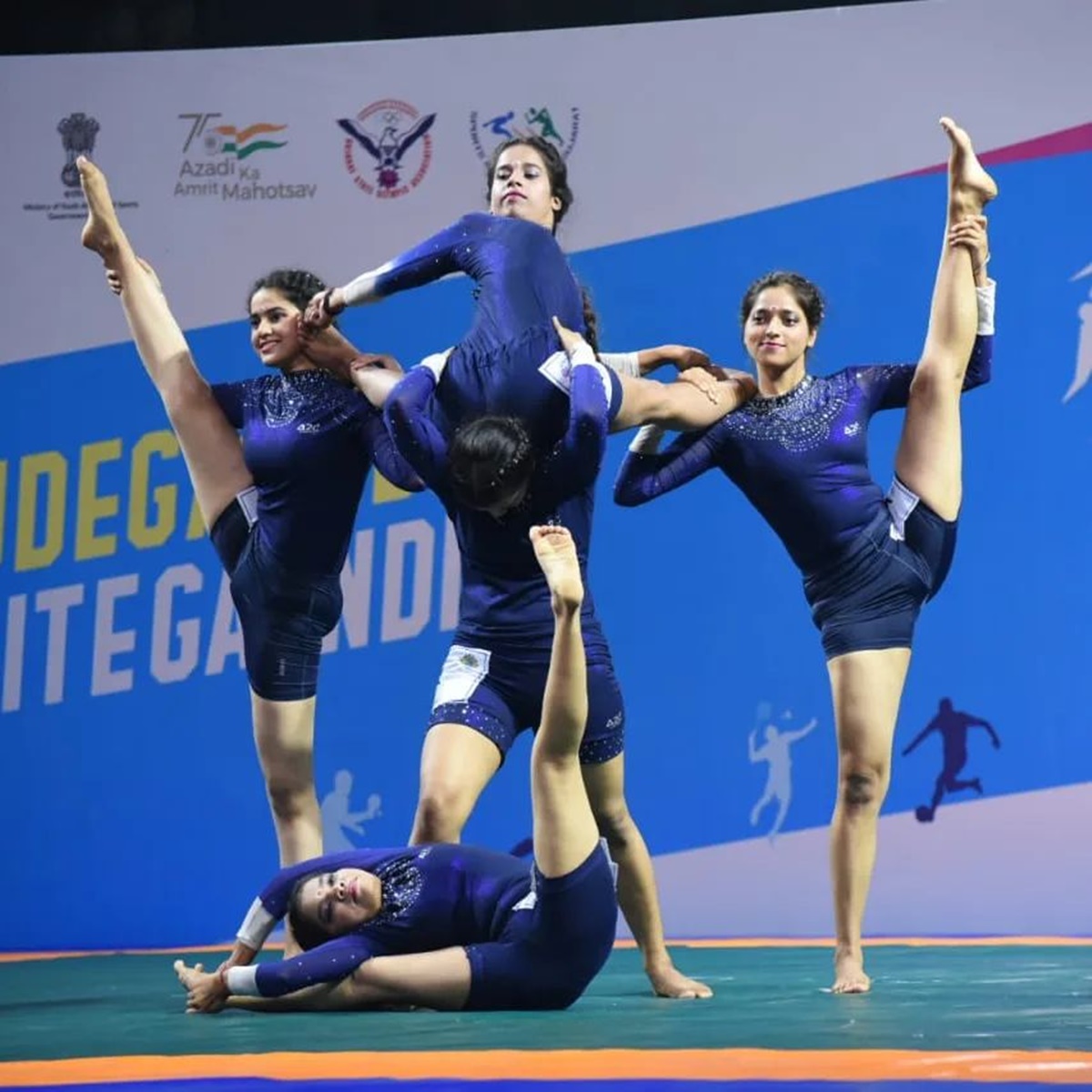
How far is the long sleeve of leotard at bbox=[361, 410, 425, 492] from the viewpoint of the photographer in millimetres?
3896

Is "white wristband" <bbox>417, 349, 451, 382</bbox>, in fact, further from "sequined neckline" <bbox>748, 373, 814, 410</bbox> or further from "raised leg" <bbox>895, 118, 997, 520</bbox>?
"raised leg" <bbox>895, 118, 997, 520</bbox>

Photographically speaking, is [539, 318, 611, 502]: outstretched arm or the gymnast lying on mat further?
[539, 318, 611, 502]: outstretched arm

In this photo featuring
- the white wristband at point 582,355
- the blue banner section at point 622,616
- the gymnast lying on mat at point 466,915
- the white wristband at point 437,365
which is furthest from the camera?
the blue banner section at point 622,616

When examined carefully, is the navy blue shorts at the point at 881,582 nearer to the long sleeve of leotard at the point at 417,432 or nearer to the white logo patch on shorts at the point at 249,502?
the long sleeve of leotard at the point at 417,432

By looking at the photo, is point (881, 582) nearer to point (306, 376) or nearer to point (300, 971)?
point (306, 376)

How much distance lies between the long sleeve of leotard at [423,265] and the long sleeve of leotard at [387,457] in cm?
28

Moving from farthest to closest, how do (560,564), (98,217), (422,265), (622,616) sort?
1. (622,616)
2. (98,217)
3. (422,265)
4. (560,564)

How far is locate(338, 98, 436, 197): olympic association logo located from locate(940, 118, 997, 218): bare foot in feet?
7.01

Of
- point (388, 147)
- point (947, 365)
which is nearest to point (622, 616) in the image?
point (388, 147)

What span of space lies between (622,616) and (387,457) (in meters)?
1.86

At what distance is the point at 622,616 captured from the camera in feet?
18.8

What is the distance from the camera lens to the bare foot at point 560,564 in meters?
3.19

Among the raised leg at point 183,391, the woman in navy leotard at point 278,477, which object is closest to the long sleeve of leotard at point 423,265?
the woman in navy leotard at point 278,477

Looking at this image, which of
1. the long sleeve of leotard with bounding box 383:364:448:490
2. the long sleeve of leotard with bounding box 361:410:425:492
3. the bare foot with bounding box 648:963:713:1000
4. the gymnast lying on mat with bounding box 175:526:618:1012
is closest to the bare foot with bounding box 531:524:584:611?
the gymnast lying on mat with bounding box 175:526:618:1012
